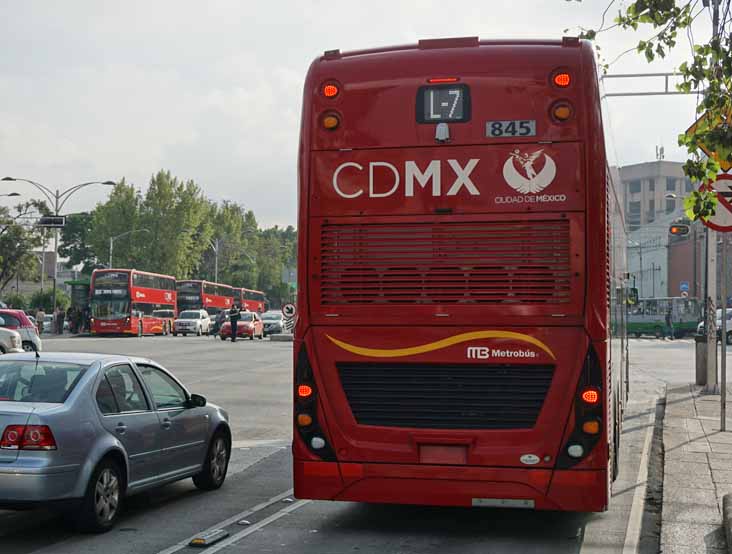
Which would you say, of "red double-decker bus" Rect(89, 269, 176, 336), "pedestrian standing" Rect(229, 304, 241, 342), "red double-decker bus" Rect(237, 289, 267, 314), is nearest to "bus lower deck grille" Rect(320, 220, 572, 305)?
"pedestrian standing" Rect(229, 304, 241, 342)

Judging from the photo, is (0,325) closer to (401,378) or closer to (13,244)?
(401,378)

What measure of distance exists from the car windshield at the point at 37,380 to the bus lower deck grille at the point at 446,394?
7.47 ft

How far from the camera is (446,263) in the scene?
8016mm

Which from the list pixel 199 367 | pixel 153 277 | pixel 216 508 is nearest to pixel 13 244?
pixel 153 277

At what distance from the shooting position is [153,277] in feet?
224

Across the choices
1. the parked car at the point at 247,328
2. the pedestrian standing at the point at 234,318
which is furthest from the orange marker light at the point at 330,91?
the parked car at the point at 247,328

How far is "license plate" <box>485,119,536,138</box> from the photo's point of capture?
26.0 feet

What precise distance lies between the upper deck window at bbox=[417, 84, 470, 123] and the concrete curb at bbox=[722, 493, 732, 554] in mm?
3692

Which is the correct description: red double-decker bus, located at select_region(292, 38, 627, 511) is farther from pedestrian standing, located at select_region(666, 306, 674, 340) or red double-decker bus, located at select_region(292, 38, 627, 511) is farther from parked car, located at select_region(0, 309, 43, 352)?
pedestrian standing, located at select_region(666, 306, 674, 340)

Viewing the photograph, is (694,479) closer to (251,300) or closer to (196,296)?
(196,296)

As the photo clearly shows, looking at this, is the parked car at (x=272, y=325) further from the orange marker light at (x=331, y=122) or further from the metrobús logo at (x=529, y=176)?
the metrobús logo at (x=529, y=176)

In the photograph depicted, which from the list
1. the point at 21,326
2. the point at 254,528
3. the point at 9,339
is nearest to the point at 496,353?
the point at 254,528

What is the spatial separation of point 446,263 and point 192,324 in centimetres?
6139

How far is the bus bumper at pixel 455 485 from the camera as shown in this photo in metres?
7.70
